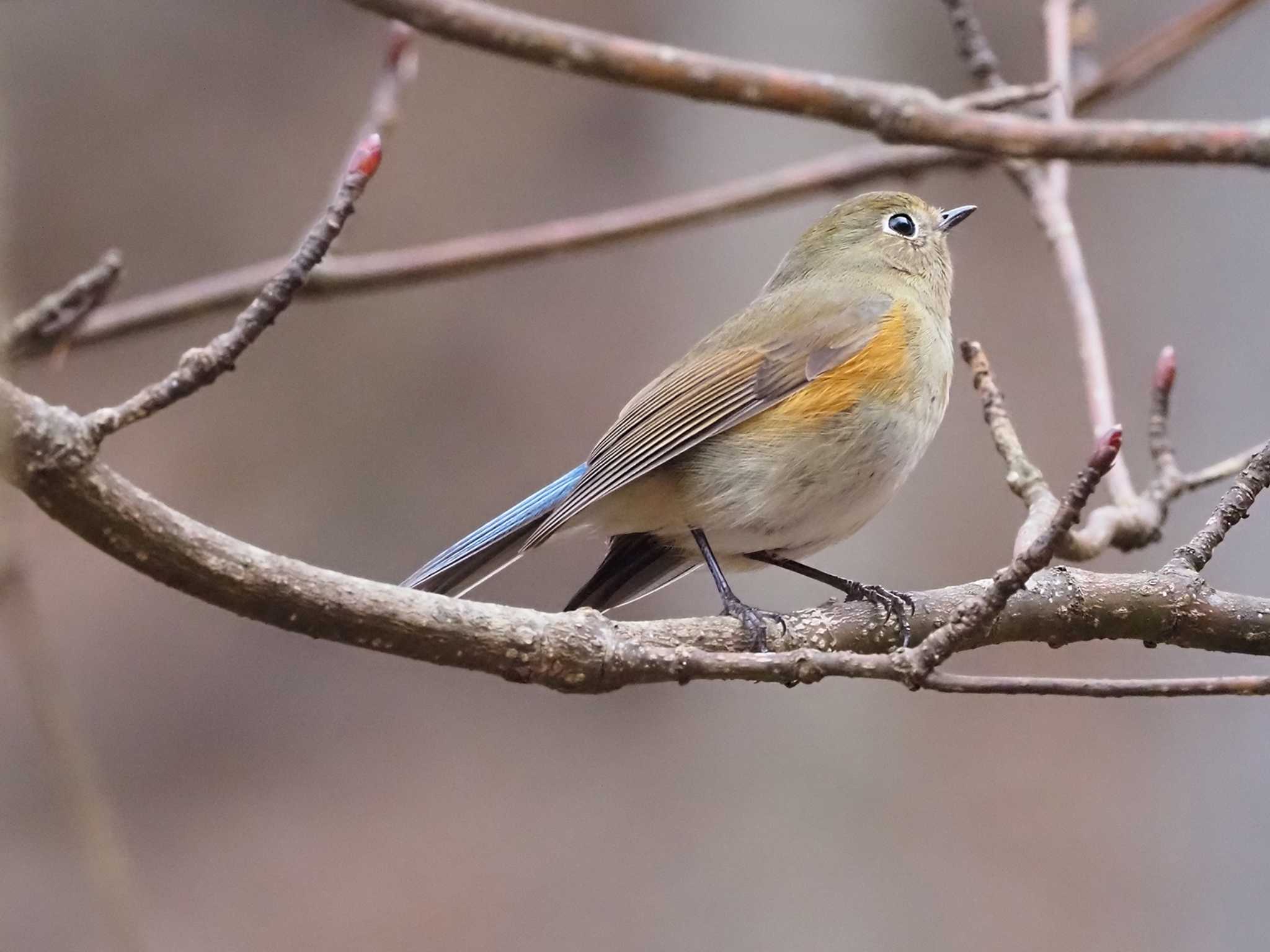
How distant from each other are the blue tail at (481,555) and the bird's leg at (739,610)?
309mm

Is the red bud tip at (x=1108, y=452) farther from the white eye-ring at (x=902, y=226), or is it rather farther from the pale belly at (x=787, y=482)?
the white eye-ring at (x=902, y=226)

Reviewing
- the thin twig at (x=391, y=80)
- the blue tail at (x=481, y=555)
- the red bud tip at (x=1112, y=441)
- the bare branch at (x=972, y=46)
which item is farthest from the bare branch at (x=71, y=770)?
the bare branch at (x=972, y=46)

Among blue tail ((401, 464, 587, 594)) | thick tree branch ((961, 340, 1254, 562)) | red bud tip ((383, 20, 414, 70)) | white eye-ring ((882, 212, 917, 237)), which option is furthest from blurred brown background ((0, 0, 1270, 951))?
thick tree branch ((961, 340, 1254, 562))

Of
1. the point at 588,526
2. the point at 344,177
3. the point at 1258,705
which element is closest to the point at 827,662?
the point at 344,177

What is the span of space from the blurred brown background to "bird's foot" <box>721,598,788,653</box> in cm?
241

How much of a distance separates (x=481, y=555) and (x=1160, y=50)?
192 cm

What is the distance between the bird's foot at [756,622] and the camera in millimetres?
2000

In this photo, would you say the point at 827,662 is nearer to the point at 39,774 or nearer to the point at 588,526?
the point at 588,526

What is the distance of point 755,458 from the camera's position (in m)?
2.66

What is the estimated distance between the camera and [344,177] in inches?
68.6

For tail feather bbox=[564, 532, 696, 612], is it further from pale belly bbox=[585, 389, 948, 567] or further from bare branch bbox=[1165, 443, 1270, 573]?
bare branch bbox=[1165, 443, 1270, 573]

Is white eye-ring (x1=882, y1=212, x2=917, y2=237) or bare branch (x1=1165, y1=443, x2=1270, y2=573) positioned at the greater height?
white eye-ring (x1=882, y1=212, x2=917, y2=237)

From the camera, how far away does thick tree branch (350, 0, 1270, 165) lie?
2074mm

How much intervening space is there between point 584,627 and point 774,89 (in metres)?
0.92
